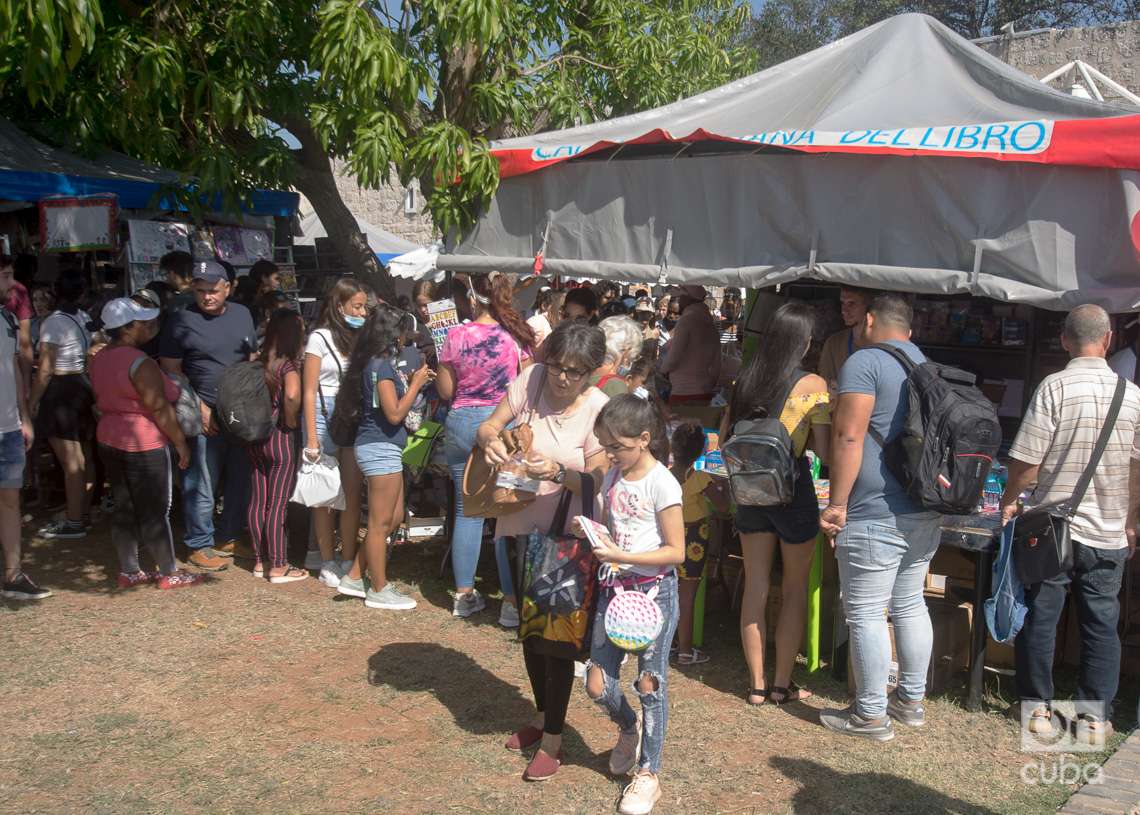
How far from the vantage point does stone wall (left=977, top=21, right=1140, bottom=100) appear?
1656cm

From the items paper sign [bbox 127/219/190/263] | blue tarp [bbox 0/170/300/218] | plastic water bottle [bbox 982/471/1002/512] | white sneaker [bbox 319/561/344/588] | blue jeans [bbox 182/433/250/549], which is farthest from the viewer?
blue tarp [bbox 0/170/300/218]

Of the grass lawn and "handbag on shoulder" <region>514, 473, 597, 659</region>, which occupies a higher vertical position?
"handbag on shoulder" <region>514, 473, 597, 659</region>

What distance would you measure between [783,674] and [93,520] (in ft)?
17.3

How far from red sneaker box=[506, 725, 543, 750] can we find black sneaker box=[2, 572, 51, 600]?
322 cm

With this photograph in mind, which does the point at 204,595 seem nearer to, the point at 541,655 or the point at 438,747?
the point at 438,747

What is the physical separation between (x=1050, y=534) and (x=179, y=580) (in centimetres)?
469

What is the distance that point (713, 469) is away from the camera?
527 centimetres

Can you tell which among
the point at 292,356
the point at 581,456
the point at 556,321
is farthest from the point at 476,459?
the point at 556,321

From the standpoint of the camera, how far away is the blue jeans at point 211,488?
21.1 ft

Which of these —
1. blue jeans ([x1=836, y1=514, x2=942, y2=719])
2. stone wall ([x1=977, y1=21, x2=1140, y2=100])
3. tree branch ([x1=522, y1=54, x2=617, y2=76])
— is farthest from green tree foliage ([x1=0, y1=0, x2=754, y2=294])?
stone wall ([x1=977, y1=21, x2=1140, y2=100])

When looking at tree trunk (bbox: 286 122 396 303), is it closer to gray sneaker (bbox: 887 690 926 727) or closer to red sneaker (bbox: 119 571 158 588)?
red sneaker (bbox: 119 571 158 588)

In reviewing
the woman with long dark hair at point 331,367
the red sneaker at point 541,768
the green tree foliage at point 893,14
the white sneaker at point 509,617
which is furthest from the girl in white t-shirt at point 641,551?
the green tree foliage at point 893,14

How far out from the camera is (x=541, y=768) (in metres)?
3.85

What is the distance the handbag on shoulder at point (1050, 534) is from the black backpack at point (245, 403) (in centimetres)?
404
